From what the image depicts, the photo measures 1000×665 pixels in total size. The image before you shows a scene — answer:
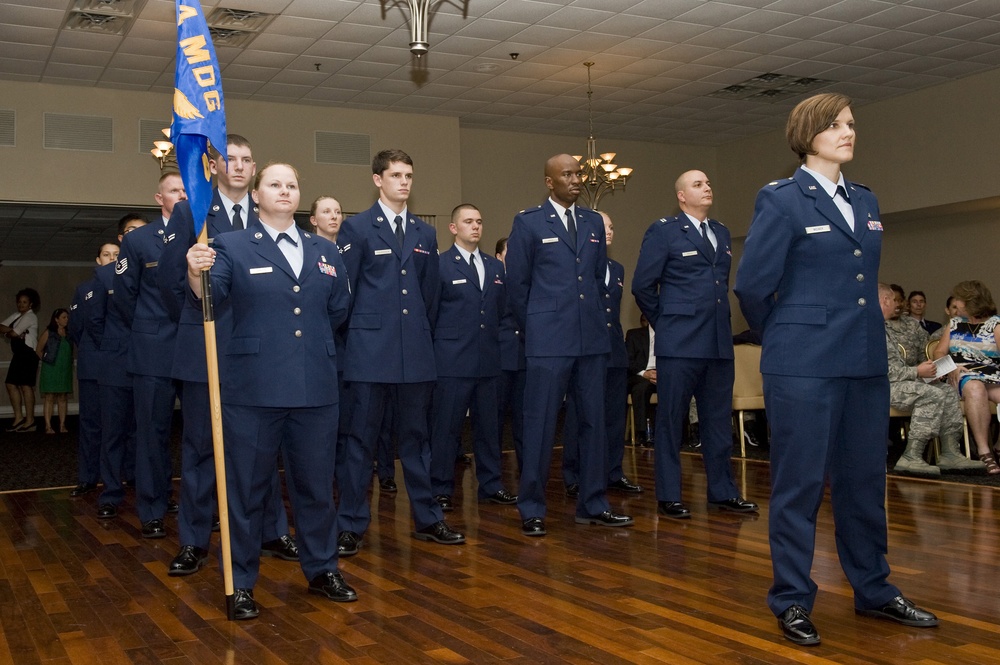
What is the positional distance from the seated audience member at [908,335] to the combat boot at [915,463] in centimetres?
118

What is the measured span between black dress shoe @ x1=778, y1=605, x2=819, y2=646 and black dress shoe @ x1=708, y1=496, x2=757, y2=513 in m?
2.13

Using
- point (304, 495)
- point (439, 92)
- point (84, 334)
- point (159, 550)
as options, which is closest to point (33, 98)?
point (439, 92)

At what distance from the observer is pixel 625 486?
5.95 m

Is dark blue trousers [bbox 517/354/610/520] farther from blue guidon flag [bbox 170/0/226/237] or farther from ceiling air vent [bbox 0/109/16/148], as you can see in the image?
ceiling air vent [bbox 0/109/16/148]

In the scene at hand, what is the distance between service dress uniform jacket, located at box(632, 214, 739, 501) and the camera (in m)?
5.02

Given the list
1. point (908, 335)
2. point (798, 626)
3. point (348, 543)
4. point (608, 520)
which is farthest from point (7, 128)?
point (798, 626)

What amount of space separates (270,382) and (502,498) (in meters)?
2.55

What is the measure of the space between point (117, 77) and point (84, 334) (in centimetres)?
459

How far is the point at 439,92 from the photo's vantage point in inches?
444

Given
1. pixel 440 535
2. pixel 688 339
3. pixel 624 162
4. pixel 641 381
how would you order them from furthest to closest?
pixel 624 162
pixel 641 381
pixel 688 339
pixel 440 535

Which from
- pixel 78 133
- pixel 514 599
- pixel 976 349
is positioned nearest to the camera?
pixel 514 599

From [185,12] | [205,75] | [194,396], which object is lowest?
[194,396]

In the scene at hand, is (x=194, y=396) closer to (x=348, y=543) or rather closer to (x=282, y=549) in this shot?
(x=282, y=549)

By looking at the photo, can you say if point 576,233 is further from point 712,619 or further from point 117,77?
point 117,77
